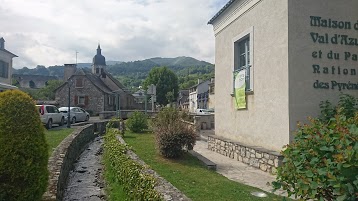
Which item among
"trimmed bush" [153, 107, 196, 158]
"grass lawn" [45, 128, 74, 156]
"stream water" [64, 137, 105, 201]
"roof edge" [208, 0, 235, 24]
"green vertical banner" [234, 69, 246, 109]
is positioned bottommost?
"stream water" [64, 137, 105, 201]

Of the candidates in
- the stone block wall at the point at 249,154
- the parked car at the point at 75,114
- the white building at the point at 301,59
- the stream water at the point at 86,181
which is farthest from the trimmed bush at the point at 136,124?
the white building at the point at 301,59

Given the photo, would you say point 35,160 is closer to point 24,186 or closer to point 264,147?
point 24,186

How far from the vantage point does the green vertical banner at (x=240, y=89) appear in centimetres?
1148

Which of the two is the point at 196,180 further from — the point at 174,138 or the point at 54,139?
the point at 54,139

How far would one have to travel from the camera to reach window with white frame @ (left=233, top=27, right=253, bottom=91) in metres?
11.0

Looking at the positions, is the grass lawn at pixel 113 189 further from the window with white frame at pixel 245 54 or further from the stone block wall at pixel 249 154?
the window with white frame at pixel 245 54

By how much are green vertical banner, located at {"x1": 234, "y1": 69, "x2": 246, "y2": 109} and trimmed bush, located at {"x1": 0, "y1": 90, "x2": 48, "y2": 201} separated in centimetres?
813

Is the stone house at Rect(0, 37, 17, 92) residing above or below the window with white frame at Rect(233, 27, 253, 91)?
above

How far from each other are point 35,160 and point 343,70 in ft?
27.5

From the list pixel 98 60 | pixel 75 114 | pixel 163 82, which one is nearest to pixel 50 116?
pixel 75 114

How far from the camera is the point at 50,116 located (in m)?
20.9

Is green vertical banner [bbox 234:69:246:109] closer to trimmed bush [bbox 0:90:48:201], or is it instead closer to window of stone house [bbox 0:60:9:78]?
trimmed bush [bbox 0:90:48:201]

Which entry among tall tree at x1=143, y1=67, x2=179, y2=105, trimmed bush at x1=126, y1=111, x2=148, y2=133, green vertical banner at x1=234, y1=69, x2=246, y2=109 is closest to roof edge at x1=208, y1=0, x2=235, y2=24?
green vertical banner at x1=234, y1=69, x2=246, y2=109

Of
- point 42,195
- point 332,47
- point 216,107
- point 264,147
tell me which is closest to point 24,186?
point 42,195
